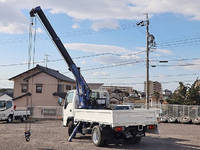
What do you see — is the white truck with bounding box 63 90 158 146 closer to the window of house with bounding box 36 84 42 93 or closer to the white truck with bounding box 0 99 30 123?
the white truck with bounding box 0 99 30 123

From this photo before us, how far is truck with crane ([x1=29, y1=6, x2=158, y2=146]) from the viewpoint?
39.0 feet

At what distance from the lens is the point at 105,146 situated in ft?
41.0

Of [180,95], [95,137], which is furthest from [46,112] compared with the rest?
[95,137]

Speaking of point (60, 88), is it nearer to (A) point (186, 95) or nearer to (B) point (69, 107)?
(A) point (186, 95)

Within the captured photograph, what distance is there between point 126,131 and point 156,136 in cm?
550

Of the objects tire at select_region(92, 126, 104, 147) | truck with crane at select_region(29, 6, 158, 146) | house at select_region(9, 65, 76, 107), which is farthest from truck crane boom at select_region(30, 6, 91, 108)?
house at select_region(9, 65, 76, 107)

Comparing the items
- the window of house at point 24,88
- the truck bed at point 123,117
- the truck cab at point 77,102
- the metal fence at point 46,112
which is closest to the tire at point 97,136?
the truck bed at point 123,117

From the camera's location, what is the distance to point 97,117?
1262 centimetres

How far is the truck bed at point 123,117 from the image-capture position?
11.6 metres

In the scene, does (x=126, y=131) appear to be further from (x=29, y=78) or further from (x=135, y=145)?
(x=29, y=78)

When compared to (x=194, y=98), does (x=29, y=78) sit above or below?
above

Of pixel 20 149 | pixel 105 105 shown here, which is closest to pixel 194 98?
pixel 105 105

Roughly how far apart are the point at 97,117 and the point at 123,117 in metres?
1.36

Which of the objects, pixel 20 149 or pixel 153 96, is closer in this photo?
pixel 20 149
